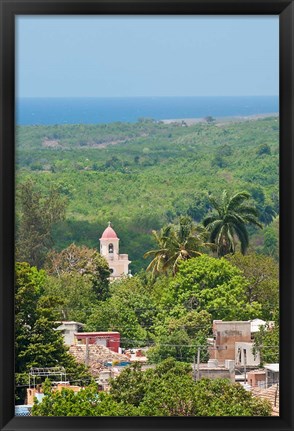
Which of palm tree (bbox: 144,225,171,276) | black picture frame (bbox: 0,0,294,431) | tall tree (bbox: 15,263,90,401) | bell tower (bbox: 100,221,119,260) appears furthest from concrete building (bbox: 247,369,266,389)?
black picture frame (bbox: 0,0,294,431)

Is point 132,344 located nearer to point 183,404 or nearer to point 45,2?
point 183,404

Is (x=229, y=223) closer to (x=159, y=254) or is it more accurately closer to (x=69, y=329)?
(x=159, y=254)

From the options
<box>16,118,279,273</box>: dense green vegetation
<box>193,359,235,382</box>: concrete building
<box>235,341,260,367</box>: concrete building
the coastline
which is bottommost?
<box>193,359,235,382</box>: concrete building

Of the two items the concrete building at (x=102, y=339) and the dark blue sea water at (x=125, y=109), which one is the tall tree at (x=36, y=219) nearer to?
the concrete building at (x=102, y=339)

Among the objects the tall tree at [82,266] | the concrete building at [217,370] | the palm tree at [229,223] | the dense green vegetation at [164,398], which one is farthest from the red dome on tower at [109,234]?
the dense green vegetation at [164,398]

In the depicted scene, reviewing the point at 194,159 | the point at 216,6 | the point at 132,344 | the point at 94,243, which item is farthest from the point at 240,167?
the point at 216,6

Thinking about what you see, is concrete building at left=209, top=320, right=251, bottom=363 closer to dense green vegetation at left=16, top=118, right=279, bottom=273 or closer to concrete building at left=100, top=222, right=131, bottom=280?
concrete building at left=100, top=222, right=131, bottom=280
